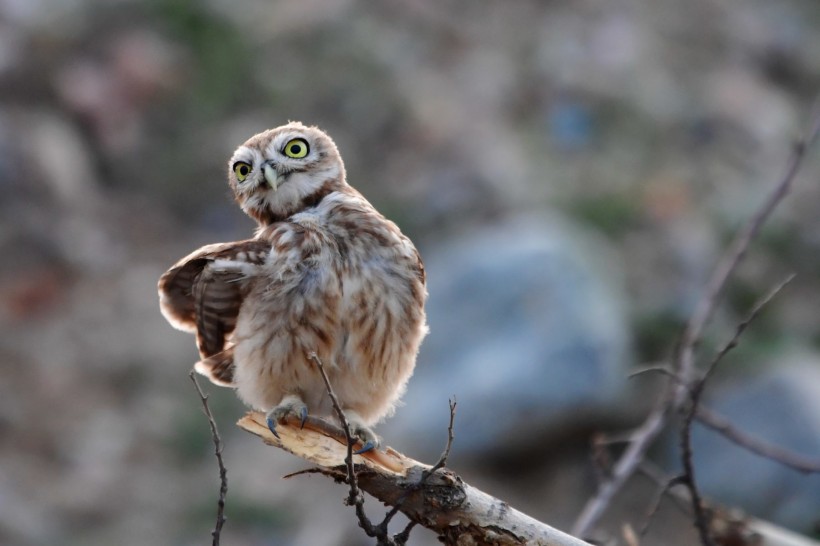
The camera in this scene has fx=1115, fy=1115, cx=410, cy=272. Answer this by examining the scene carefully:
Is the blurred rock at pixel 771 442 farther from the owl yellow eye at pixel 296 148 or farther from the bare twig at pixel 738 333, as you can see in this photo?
the owl yellow eye at pixel 296 148

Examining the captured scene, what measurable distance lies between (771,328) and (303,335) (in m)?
7.59

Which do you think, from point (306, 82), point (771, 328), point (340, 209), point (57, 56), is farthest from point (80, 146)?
point (340, 209)

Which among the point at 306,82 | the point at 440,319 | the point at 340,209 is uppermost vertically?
the point at 306,82

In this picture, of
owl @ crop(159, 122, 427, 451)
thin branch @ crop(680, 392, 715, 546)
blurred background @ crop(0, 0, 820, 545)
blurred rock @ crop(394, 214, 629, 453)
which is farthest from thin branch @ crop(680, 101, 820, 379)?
blurred rock @ crop(394, 214, 629, 453)

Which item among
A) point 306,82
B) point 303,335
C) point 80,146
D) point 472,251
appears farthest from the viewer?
point 306,82

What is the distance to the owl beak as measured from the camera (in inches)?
170

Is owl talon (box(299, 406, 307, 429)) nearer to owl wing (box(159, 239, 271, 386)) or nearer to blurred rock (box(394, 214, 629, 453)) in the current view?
owl wing (box(159, 239, 271, 386))

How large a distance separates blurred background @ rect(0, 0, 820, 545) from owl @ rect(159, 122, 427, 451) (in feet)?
9.78

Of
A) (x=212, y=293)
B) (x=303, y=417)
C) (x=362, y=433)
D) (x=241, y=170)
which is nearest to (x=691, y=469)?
(x=362, y=433)

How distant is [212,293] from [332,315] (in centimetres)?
49

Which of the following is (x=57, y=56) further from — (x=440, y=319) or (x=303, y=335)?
(x=303, y=335)

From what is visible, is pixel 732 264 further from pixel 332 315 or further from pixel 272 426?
pixel 272 426

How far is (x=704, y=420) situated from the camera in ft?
12.7

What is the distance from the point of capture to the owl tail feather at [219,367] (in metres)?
4.23
